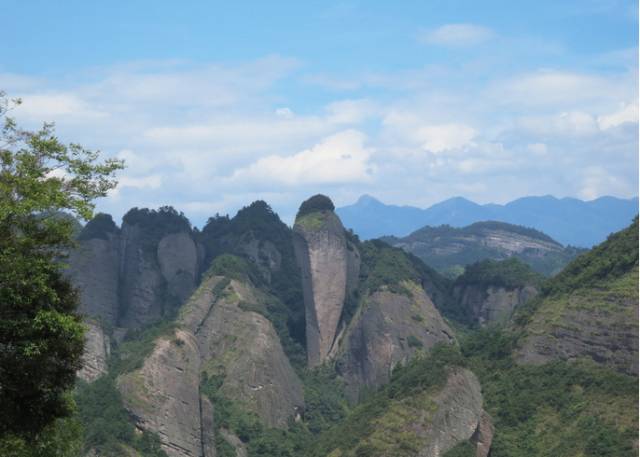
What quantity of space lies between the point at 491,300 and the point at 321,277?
23.0m

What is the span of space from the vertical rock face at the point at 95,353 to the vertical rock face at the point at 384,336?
23.8 meters

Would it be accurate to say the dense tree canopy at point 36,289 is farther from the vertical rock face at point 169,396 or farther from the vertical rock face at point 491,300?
the vertical rock face at point 491,300

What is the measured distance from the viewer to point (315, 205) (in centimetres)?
10456

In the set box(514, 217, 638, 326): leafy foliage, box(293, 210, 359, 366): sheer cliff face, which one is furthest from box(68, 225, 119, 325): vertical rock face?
box(514, 217, 638, 326): leafy foliage

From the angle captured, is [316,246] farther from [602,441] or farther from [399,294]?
[602,441]

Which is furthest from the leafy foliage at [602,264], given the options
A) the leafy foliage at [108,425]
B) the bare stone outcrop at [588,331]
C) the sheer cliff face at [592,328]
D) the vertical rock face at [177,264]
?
the vertical rock face at [177,264]

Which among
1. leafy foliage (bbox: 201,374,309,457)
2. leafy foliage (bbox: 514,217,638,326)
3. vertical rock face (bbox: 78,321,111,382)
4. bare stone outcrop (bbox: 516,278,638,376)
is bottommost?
leafy foliage (bbox: 201,374,309,457)

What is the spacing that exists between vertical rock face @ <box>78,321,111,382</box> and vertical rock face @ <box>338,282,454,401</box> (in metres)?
23.8

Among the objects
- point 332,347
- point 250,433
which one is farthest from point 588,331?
point 332,347

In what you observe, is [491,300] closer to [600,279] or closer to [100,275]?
[600,279]

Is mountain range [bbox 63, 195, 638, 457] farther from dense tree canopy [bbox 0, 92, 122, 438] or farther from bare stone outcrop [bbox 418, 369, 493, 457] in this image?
dense tree canopy [bbox 0, 92, 122, 438]

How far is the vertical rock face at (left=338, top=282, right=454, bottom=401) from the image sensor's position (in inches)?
3767

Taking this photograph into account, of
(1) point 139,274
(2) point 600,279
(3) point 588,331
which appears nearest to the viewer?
(3) point 588,331

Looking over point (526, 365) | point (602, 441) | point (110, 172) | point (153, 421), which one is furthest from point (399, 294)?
point (110, 172)
